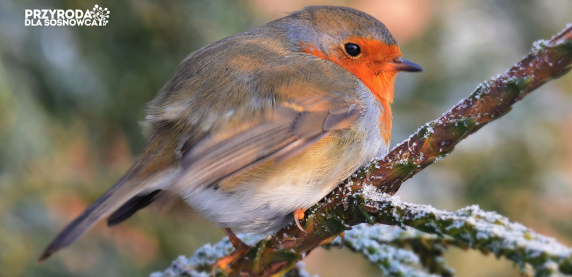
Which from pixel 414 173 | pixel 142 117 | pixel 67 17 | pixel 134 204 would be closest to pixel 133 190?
pixel 134 204

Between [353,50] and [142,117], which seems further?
[142,117]

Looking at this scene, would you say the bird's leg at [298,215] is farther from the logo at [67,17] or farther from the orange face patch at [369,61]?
the logo at [67,17]

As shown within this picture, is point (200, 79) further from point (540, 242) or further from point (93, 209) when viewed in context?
point (540, 242)

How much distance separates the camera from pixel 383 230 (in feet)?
6.56

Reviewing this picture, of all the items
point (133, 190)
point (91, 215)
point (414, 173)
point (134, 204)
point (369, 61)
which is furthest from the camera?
point (369, 61)

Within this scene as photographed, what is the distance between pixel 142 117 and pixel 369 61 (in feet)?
4.66

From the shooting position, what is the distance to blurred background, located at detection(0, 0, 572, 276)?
2.51 metres

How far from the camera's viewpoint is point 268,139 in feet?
6.40

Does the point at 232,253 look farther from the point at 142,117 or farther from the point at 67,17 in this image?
the point at 67,17

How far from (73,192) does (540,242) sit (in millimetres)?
2278

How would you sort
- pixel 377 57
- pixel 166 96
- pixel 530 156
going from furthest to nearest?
1. pixel 530 156
2. pixel 377 57
3. pixel 166 96

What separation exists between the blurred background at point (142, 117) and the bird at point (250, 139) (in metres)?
0.28

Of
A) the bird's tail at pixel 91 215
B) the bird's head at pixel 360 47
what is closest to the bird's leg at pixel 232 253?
the bird's tail at pixel 91 215

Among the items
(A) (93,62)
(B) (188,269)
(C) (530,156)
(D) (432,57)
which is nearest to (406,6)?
(D) (432,57)
